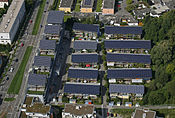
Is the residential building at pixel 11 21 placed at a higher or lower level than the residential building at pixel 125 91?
higher

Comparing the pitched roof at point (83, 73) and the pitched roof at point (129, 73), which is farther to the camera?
the pitched roof at point (129, 73)

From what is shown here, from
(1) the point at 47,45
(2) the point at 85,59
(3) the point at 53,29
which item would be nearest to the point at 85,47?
(2) the point at 85,59

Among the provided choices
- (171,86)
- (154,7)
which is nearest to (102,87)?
(171,86)

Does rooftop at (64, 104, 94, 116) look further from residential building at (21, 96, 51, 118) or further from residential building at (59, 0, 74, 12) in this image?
residential building at (59, 0, 74, 12)

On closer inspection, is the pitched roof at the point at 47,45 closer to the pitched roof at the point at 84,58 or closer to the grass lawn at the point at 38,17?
the pitched roof at the point at 84,58

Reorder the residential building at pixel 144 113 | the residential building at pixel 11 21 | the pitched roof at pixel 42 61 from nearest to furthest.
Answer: the residential building at pixel 144 113 < the pitched roof at pixel 42 61 < the residential building at pixel 11 21

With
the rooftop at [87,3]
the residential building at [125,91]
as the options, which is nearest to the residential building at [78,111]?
the residential building at [125,91]

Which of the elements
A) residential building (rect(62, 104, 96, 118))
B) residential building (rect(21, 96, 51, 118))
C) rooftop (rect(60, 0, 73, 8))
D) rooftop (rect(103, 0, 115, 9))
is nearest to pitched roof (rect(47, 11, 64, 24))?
rooftop (rect(60, 0, 73, 8))
